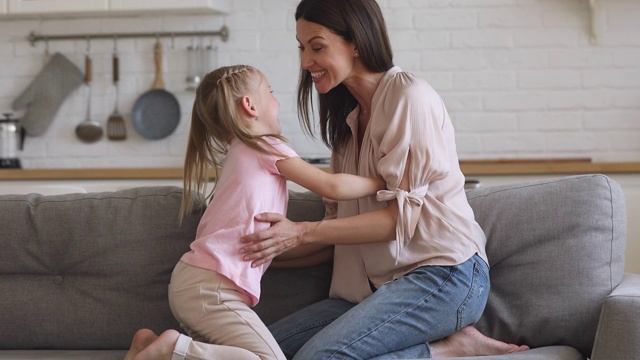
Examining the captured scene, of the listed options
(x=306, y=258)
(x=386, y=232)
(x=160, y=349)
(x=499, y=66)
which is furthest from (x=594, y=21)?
(x=160, y=349)

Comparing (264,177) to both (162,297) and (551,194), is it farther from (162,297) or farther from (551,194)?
(551,194)

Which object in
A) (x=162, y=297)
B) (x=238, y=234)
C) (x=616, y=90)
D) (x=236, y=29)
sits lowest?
(x=162, y=297)

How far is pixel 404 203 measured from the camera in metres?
2.22

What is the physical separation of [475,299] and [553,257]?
25cm

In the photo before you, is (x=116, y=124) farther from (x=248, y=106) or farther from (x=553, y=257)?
(x=553, y=257)

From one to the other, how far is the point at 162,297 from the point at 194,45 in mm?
2806

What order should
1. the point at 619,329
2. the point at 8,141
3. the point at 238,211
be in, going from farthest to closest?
the point at 8,141 < the point at 238,211 < the point at 619,329

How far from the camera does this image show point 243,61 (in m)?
5.07

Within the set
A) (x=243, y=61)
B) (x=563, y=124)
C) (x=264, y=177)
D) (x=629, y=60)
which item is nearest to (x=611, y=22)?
(x=629, y=60)

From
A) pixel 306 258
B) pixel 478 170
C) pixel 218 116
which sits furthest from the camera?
pixel 478 170

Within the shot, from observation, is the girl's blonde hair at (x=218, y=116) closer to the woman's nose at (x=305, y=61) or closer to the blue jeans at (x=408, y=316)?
the woman's nose at (x=305, y=61)

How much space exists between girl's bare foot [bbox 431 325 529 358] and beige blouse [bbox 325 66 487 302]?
0.19m

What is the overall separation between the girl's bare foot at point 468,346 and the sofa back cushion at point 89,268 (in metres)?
0.77

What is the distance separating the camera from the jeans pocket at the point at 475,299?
2211mm
